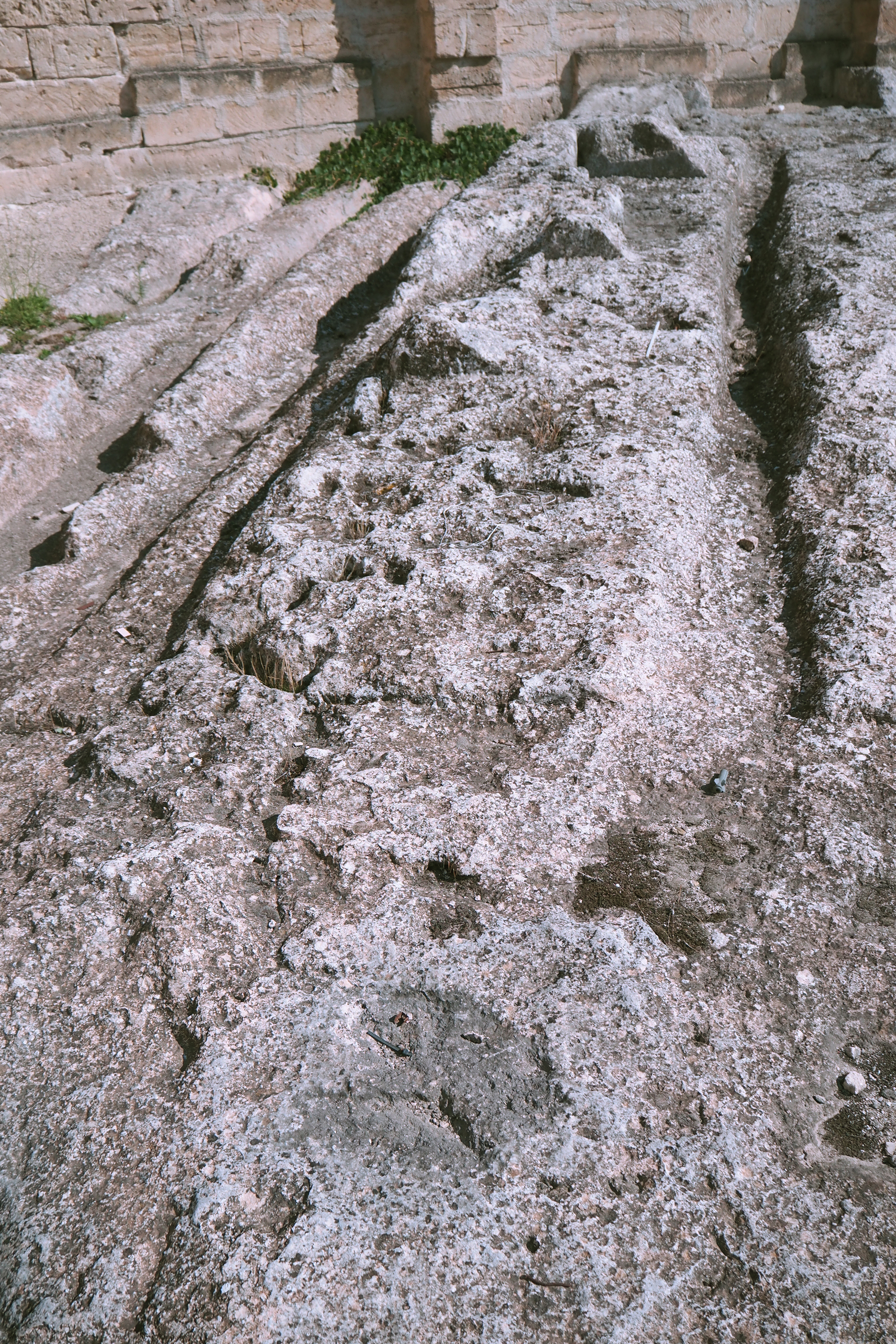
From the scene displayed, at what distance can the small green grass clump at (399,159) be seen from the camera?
227 inches

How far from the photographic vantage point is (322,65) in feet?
19.6

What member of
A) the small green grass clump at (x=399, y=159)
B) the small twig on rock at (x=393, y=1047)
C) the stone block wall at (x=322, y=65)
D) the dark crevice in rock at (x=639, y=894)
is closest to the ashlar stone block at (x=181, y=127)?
the stone block wall at (x=322, y=65)

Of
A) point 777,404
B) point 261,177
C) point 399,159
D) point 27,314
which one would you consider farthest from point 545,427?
point 261,177

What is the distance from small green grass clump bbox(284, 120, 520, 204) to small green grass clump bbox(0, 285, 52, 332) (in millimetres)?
1920

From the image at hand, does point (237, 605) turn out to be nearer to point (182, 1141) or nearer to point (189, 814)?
point (189, 814)

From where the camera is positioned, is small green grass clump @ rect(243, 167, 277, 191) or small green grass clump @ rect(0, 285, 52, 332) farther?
small green grass clump @ rect(243, 167, 277, 191)

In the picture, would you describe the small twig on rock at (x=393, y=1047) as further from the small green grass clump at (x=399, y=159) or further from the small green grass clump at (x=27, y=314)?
the small green grass clump at (x=399, y=159)

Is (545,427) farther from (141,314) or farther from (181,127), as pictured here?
(181,127)

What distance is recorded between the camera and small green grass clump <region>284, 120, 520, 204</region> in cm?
577

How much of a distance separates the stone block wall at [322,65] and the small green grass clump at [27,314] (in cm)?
138

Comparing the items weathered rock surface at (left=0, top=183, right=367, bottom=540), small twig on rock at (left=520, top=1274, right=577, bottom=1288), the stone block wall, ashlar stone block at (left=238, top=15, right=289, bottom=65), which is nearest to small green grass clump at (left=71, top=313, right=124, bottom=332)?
weathered rock surface at (left=0, top=183, right=367, bottom=540)

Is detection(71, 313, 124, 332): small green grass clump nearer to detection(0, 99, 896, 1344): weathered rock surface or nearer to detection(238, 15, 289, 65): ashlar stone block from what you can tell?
detection(0, 99, 896, 1344): weathered rock surface

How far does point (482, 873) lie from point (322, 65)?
5899mm

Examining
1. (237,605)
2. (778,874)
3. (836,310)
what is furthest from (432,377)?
(778,874)
